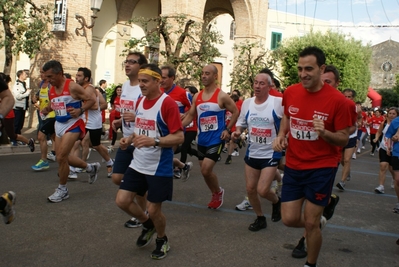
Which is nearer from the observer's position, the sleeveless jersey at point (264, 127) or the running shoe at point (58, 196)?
the sleeveless jersey at point (264, 127)

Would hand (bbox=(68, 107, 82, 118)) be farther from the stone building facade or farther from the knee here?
the stone building facade

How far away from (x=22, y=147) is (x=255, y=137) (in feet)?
26.5

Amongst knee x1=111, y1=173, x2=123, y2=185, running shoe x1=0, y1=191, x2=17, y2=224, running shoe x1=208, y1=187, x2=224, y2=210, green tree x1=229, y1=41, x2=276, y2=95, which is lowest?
running shoe x1=208, y1=187, x2=224, y2=210

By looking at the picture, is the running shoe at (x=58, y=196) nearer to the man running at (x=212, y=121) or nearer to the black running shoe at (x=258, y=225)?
the man running at (x=212, y=121)

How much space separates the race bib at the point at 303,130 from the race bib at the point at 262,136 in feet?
5.26

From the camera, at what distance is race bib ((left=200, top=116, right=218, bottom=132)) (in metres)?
6.86

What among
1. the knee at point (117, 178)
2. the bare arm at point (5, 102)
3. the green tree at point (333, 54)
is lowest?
the knee at point (117, 178)

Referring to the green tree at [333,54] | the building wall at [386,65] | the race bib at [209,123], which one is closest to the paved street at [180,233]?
the race bib at [209,123]

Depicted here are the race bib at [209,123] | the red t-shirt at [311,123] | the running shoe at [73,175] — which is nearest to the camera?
the red t-shirt at [311,123]

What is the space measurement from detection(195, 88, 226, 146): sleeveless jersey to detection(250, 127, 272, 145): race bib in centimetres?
85

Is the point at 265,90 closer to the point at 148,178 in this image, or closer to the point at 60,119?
the point at 148,178

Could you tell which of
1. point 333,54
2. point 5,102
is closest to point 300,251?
point 5,102

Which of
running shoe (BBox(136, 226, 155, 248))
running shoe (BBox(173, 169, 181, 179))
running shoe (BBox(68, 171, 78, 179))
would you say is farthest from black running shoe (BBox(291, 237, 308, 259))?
running shoe (BBox(68, 171, 78, 179))

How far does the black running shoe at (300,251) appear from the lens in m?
5.02
